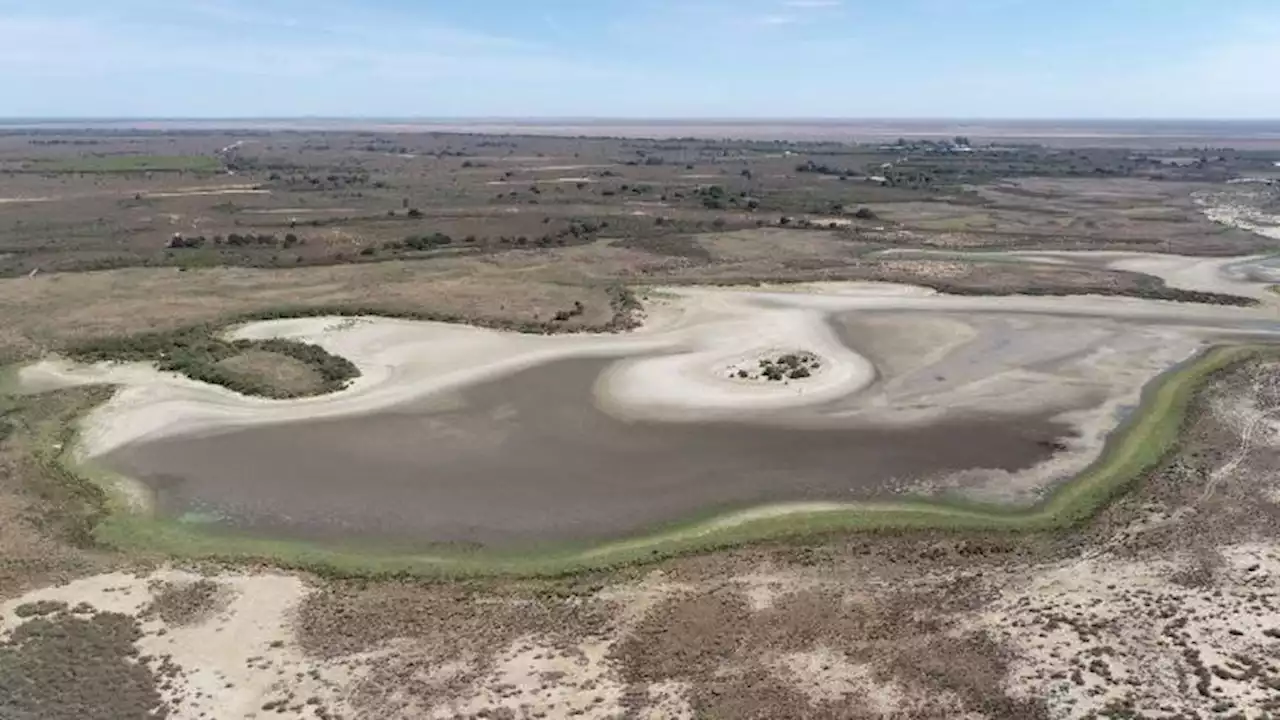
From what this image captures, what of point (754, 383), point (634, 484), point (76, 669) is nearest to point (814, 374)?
point (754, 383)

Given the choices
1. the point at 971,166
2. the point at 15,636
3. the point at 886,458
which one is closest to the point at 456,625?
the point at 15,636

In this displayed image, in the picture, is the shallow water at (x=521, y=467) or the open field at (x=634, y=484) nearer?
the open field at (x=634, y=484)

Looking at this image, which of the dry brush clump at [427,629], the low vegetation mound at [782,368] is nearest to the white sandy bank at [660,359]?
the low vegetation mound at [782,368]

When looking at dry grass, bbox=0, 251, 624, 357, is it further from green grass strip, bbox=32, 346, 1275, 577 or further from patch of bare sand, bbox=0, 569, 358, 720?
patch of bare sand, bbox=0, 569, 358, 720

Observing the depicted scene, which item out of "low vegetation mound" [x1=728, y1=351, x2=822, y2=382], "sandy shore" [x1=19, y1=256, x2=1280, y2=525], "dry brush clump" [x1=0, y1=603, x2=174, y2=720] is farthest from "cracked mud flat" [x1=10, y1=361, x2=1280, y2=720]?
"low vegetation mound" [x1=728, y1=351, x2=822, y2=382]

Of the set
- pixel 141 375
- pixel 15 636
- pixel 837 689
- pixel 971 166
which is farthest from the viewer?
pixel 971 166

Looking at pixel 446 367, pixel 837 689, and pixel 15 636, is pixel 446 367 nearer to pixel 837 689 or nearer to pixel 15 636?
pixel 15 636

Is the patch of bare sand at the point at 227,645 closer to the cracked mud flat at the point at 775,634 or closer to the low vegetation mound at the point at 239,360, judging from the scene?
the cracked mud flat at the point at 775,634
